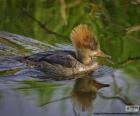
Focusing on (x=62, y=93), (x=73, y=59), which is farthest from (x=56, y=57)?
(x=62, y=93)

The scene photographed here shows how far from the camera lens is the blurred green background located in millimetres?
1923

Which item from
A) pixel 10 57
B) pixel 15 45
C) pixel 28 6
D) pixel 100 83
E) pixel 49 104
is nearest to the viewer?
pixel 49 104

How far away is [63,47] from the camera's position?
1.92 m

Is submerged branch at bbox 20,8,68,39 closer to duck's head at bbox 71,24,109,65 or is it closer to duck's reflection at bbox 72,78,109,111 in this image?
duck's head at bbox 71,24,109,65

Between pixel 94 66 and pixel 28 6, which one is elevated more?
pixel 28 6

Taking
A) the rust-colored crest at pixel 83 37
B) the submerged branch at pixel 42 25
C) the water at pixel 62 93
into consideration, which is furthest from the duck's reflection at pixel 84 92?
the submerged branch at pixel 42 25

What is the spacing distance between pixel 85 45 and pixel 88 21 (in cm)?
25

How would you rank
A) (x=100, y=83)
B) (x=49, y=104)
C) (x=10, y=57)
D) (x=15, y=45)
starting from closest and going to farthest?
1. (x=49, y=104)
2. (x=100, y=83)
3. (x=10, y=57)
4. (x=15, y=45)

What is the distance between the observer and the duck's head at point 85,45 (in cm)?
179

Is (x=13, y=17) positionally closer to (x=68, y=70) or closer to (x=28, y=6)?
(x=28, y=6)

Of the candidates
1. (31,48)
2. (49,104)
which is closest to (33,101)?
(49,104)

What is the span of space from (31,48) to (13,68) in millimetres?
192

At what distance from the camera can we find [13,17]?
82.6 inches

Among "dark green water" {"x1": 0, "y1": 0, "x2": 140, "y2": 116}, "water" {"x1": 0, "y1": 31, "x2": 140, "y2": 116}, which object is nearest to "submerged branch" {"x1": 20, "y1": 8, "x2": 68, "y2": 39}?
"dark green water" {"x1": 0, "y1": 0, "x2": 140, "y2": 116}
